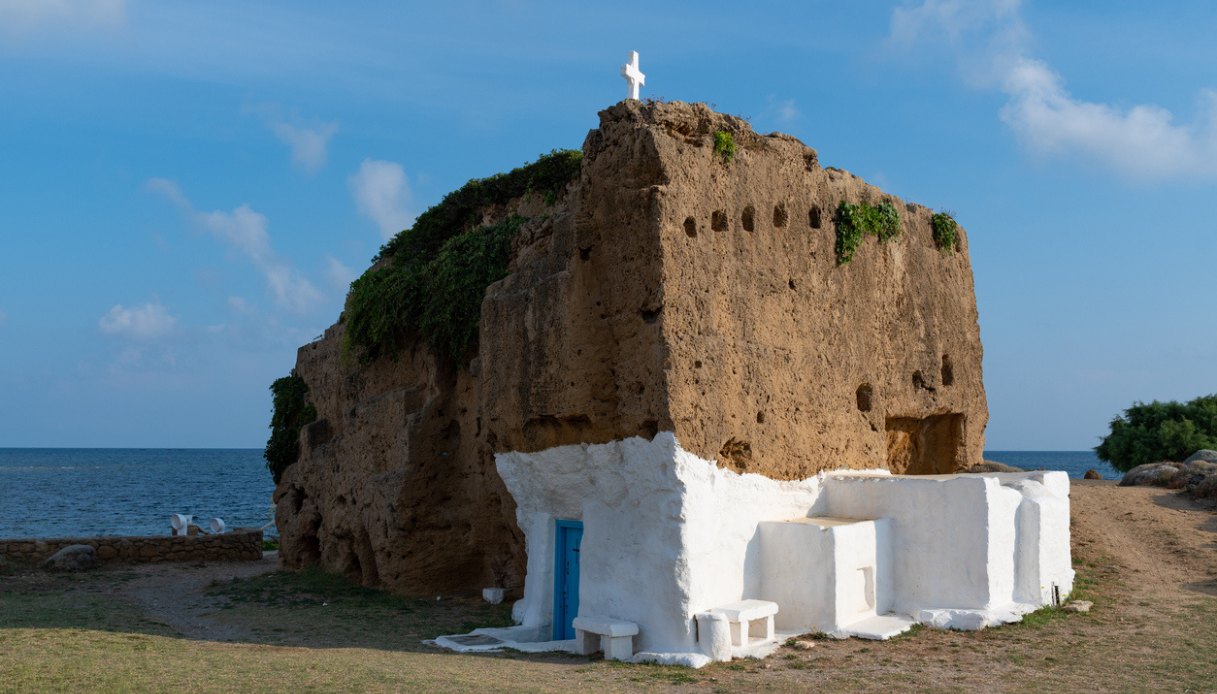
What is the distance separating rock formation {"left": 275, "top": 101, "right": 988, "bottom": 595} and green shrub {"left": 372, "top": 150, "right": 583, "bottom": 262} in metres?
3.81

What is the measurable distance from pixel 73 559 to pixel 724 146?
17936 millimetres

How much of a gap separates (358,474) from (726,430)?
32.7 feet

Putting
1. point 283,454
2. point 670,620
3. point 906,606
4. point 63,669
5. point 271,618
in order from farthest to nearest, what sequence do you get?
point 283,454 → point 271,618 → point 906,606 → point 670,620 → point 63,669

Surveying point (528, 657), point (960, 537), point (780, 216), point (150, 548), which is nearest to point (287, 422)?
point (150, 548)

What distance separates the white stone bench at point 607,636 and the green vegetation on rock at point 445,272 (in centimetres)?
680

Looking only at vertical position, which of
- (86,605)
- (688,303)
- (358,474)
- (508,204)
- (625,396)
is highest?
(508,204)

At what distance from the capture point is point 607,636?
39.5 ft

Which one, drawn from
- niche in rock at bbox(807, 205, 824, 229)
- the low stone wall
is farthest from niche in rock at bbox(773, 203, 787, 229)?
the low stone wall

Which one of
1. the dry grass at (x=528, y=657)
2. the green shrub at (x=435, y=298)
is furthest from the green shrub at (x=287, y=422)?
the dry grass at (x=528, y=657)

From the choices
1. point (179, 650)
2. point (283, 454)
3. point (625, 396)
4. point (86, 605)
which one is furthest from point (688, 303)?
point (283, 454)

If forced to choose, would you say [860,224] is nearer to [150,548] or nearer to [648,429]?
[648,429]

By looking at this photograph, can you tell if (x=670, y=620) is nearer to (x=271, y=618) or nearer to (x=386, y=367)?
(x=271, y=618)

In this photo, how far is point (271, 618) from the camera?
15820 mm

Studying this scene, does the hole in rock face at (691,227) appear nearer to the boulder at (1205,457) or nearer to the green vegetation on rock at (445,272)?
the green vegetation on rock at (445,272)
